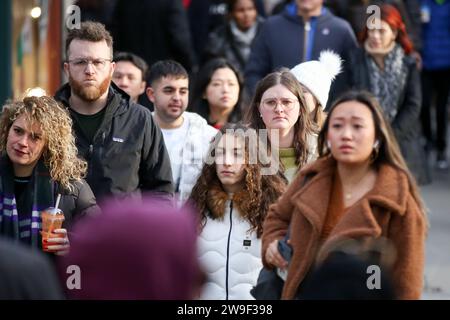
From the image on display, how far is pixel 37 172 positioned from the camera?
5.80 meters

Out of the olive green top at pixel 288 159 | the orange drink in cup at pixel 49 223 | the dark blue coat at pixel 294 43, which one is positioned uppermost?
the dark blue coat at pixel 294 43

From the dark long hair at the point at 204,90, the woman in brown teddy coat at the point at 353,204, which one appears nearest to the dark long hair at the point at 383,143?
the woman in brown teddy coat at the point at 353,204

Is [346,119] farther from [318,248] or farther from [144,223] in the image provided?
[144,223]

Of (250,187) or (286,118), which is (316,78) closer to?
(286,118)

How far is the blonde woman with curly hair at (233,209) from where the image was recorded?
585 cm

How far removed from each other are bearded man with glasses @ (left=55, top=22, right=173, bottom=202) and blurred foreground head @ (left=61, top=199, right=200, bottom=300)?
336 cm

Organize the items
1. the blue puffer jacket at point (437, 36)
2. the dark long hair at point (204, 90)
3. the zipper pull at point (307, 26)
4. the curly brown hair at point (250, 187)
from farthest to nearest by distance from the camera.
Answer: the blue puffer jacket at point (437, 36) → the zipper pull at point (307, 26) → the dark long hair at point (204, 90) → the curly brown hair at point (250, 187)

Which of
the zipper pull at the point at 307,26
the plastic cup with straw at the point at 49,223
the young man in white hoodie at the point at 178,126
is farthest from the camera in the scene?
the zipper pull at the point at 307,26

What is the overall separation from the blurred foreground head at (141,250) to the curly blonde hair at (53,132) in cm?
276

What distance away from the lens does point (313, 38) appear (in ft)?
31.2

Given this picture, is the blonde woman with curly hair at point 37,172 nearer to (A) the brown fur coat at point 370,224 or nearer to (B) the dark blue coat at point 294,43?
(A) the brown fur coat at point 370,224

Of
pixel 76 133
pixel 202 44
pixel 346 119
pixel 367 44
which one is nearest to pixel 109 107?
pixel 76 133

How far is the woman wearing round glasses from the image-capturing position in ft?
21.4

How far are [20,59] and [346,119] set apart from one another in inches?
221
